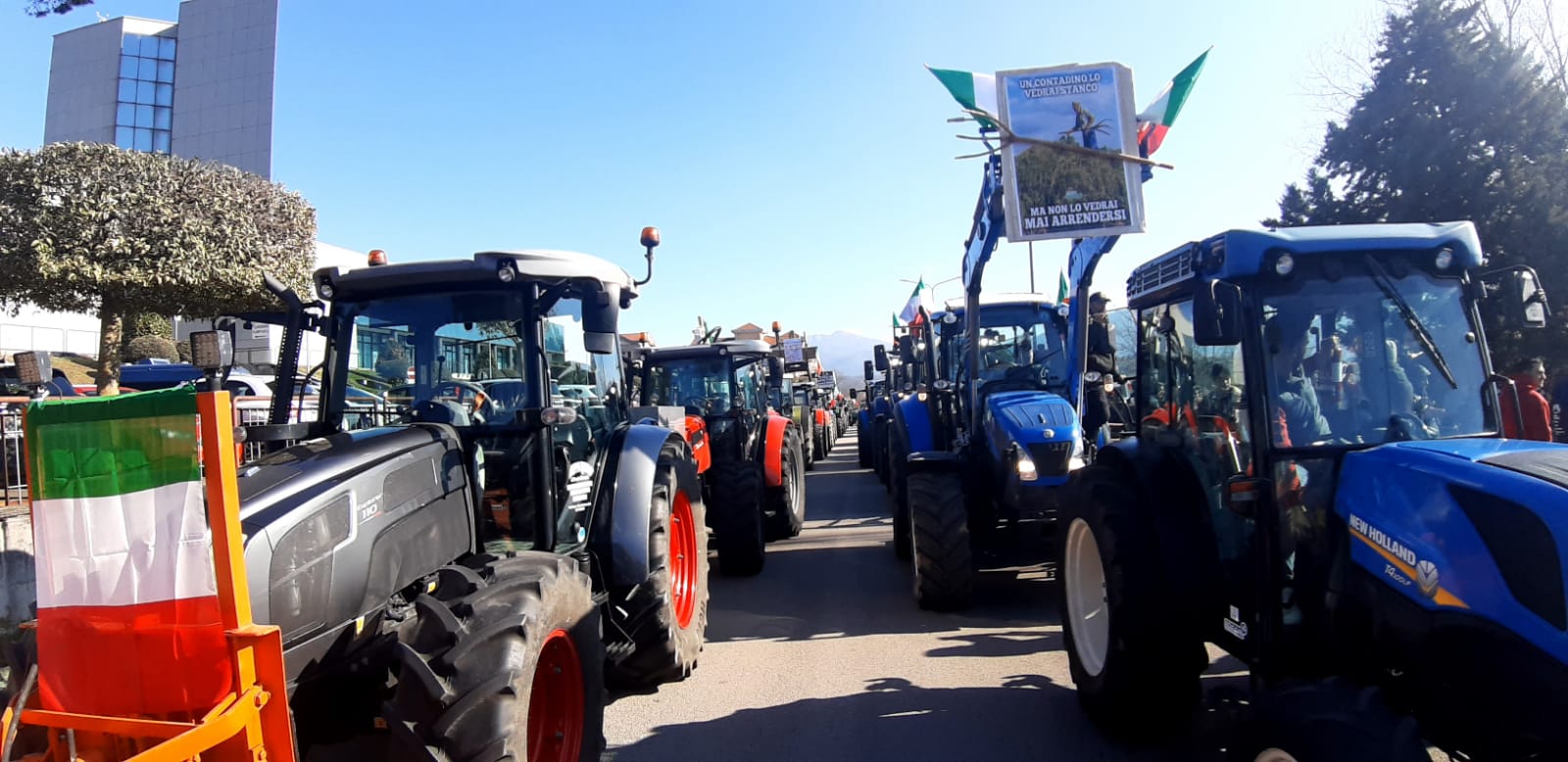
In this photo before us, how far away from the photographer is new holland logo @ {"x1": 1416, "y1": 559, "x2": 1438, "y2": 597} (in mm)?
2377

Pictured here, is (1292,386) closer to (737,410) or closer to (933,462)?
(933,462)

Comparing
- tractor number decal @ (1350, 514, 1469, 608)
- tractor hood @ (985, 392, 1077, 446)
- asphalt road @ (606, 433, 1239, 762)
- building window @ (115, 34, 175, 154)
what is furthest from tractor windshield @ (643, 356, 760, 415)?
building window @ (115, 34, 175, 154)

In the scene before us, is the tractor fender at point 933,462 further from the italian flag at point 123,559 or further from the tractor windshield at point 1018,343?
the italian flag at point 123,559

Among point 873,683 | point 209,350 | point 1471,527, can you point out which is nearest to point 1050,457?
point 873,683

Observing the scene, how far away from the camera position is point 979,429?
6680 millimetres

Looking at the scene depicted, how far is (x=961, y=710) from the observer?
4203mm

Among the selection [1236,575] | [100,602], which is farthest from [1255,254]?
[100,602]

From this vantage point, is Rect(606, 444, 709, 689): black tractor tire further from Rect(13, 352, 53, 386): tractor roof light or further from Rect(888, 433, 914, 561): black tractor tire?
Rect(888, 433, 914, 561): black tractor tire

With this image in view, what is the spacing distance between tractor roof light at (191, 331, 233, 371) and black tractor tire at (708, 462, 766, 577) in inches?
163

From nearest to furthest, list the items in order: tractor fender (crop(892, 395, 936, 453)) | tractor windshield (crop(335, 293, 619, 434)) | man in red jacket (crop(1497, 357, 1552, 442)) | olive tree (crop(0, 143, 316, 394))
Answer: man in red jacket (crop(1497, 357, 1552, 442))
tractor windshield (crop(335, 293, 619, 434))
tractor fender (crop(892, 395, 936, 453))
olive tree (crop(0, 143, 316, 394))

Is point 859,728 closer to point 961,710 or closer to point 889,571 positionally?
point 961,710

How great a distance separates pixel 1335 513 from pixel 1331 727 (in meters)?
0.88

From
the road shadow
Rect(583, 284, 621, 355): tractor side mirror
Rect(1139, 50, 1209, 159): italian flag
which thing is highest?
Rect(1139, 50, 1209, 159): italian flag

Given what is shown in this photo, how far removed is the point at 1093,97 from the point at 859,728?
170 inches
